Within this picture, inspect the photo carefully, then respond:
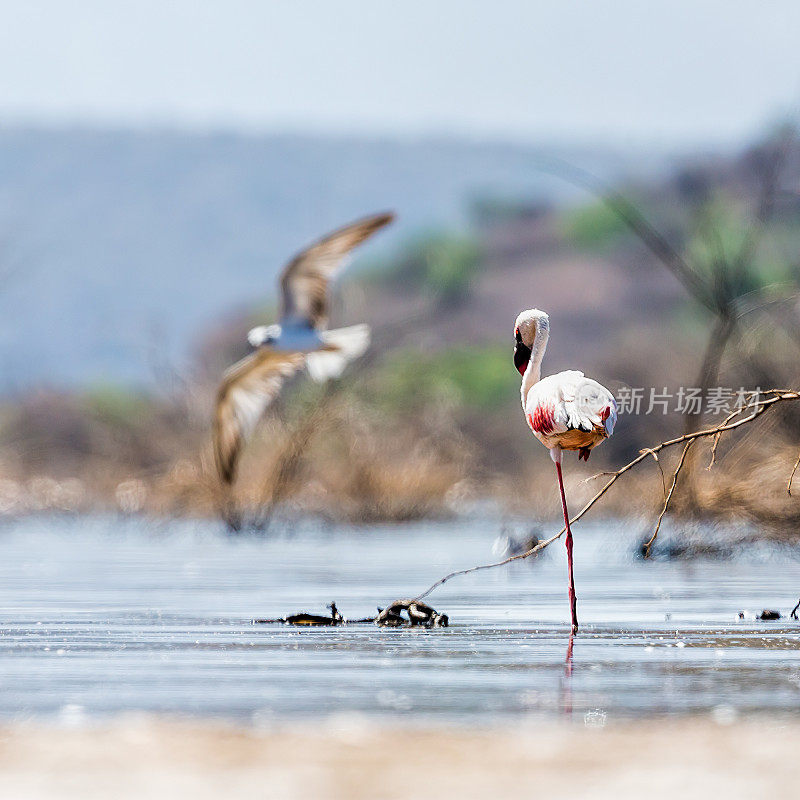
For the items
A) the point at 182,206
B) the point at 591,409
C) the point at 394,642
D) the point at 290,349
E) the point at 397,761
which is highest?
the point at 182,206

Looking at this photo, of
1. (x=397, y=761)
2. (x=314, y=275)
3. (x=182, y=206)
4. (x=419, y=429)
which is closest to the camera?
(x=397, y=761)

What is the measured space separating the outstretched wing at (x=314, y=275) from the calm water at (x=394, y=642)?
2.04 meters

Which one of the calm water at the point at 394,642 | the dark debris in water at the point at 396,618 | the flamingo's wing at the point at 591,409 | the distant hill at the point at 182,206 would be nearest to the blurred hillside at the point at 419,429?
the calm water at the point at 394,642

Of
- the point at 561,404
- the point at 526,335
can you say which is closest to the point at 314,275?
the point at 526,335

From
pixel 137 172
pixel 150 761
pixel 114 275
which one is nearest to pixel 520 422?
pixel 150 761

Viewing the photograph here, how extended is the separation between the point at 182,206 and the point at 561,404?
12610cm

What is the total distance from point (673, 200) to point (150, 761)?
2443 inches

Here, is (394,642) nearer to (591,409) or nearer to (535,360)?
(591,409)

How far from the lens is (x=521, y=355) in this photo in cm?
1190

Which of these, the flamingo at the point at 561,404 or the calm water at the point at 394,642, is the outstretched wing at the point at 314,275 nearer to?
the calm water at the point at 394,642

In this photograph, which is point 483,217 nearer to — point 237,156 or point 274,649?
point 237,156

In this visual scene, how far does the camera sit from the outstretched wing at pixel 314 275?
15.7 meters

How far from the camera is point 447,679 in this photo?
8.18 meters

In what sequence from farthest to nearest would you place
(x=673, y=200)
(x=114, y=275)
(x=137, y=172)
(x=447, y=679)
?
(x=137, y=172), (x=114, y=275), (x=673, y=200), (x=447, y=679)
